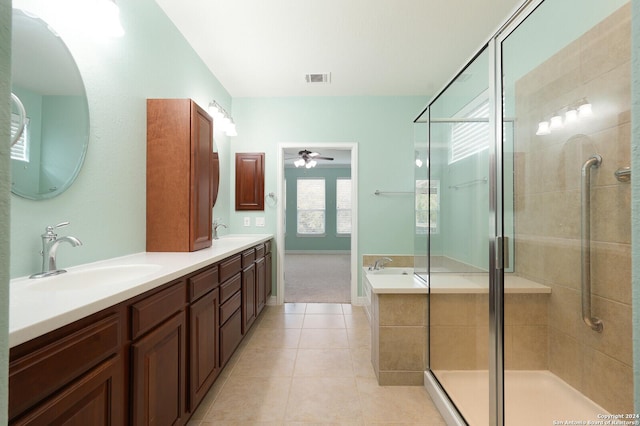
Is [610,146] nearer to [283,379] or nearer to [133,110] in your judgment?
[283,379]

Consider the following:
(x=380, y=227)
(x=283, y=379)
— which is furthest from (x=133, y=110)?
(x=380, y=227)

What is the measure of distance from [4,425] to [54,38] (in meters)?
1.65

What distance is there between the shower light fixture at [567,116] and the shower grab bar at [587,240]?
0.61ft

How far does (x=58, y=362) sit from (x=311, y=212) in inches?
317

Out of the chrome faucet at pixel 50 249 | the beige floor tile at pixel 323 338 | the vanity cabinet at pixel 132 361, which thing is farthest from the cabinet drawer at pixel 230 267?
the beige floor tile at pixel 323 338

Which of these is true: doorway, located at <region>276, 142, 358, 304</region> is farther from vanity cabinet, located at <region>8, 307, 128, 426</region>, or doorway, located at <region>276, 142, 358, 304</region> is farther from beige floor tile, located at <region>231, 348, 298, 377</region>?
vanity cabinet, located at <region>8, 307, 128, 426</region>

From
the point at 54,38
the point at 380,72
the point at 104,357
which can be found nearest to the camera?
the point at 104,357

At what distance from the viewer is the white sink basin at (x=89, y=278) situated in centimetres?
118

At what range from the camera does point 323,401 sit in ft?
6.06

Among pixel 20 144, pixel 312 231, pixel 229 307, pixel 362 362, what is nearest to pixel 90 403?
pixel 20 144

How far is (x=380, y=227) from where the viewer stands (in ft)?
12.6

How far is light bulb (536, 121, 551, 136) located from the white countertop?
184 cm

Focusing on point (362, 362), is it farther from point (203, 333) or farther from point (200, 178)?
point (200, 178)

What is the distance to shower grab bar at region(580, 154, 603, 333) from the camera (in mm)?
1231
